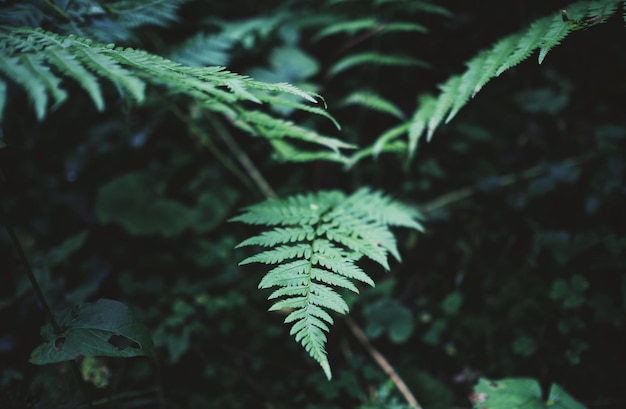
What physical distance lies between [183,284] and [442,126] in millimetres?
2160

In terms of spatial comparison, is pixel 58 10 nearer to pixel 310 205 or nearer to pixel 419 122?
pixel 310 205

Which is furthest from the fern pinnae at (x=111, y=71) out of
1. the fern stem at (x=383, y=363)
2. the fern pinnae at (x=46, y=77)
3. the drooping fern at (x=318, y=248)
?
the fern stem at (x=383, y=363)

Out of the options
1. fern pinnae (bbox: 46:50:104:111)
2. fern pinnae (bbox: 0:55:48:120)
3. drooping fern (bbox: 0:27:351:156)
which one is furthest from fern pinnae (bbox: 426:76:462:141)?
fern pinnae (bbox: 0:55:48:120)

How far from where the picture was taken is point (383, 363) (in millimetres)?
1980

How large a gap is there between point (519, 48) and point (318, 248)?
3.57ft

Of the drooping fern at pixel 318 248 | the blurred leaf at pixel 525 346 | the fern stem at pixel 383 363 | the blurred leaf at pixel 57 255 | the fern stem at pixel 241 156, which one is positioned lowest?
the fern stem at pixel 383 363

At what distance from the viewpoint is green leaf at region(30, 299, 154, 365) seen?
48.8 inches

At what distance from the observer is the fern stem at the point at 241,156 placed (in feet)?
8.66

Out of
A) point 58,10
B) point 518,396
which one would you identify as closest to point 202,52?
point 58,10

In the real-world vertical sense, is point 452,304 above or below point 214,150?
below

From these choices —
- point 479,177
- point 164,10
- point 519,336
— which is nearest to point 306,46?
point 164,10

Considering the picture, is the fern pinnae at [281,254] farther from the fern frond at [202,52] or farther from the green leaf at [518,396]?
the fern frond at [202,52]

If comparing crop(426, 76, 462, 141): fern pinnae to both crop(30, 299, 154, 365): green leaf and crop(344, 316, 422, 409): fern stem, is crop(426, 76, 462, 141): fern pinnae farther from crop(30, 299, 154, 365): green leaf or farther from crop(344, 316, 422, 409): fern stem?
crop(30, 299, 154, 365): green leaf

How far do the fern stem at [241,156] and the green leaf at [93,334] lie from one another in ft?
4.42
